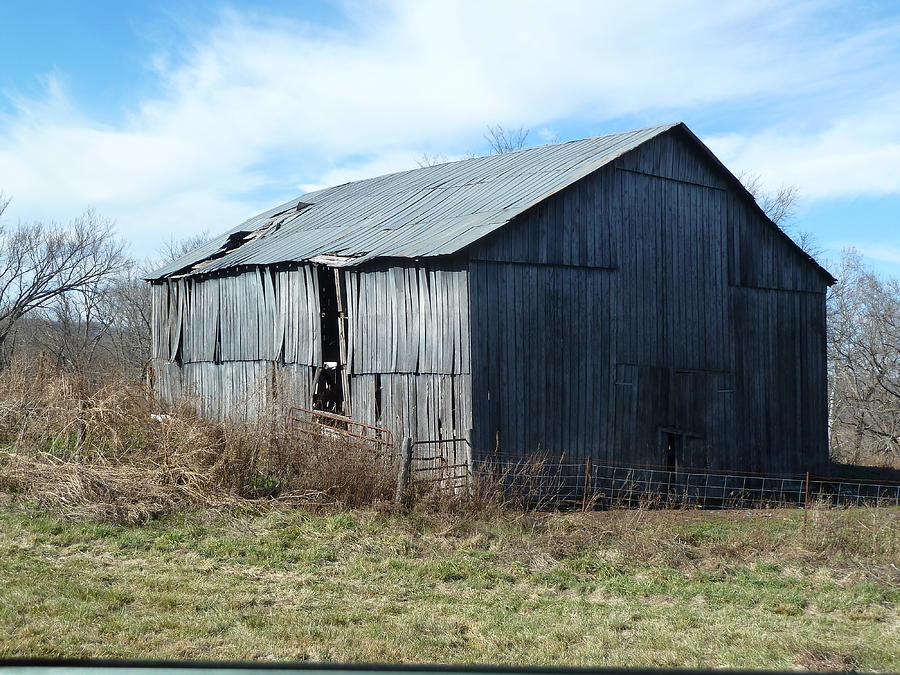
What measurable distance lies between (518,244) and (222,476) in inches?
243

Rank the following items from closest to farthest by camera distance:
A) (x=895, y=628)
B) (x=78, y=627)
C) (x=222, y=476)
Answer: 1. (x=78, y=627)
2. (x=895, y=628)
3. (x=222, y=476)

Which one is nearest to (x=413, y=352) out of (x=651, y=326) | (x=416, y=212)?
(x=416, y=212)

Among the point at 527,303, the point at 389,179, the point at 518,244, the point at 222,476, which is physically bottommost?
the point at 222,476

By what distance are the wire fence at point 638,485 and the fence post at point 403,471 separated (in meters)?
1.25

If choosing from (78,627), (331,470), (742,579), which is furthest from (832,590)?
(78,627)

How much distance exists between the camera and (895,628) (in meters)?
6.93

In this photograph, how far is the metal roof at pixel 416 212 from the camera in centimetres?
1516

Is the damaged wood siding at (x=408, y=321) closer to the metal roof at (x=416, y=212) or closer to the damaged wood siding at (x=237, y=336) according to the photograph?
the metal roof at (x=416, y=212)

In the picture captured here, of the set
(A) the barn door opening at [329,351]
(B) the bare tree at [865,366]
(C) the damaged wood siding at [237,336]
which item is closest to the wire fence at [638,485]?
(A) the barn door opening at [329,351]

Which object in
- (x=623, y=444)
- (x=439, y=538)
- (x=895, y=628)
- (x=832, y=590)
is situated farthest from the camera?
(x=623, y=444)

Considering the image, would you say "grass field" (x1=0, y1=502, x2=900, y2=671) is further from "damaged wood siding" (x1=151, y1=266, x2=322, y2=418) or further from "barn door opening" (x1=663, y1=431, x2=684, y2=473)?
"damaged wood siding" (x1=151, y1=266, x2=322, y2=418)

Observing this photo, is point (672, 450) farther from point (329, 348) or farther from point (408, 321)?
point (329, 348)

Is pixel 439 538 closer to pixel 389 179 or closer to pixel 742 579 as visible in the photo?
pixel 742 579

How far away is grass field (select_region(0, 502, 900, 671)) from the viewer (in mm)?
6168
